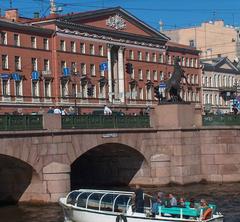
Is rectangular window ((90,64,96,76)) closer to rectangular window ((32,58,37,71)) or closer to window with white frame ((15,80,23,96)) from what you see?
rectangular window ((32,58,37,71))

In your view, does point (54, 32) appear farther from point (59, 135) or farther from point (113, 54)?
point (59, 135)

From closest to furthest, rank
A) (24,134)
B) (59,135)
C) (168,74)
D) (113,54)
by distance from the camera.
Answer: (24,134)
(59,135)
(113,54)
(168,74)

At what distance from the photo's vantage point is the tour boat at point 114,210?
1102 inches

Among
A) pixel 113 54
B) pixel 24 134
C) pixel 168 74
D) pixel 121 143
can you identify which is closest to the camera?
pixel 24 134

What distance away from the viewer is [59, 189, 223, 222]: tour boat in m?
28.0

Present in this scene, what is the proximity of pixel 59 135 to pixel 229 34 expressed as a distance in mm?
91265

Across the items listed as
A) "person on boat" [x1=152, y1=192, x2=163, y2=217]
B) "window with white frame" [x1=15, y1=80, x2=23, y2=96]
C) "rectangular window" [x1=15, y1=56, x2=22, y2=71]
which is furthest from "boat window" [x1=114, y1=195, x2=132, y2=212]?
"rectangular window" [x1=15, y1=56, x2=22, y2=71]

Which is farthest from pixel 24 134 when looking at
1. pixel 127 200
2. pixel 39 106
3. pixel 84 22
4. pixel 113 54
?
pixel 113 54

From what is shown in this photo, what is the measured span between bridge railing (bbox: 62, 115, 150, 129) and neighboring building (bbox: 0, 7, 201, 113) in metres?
30.2

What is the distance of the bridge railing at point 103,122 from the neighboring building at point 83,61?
99.0 ft

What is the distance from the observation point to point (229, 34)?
124000 millimetres

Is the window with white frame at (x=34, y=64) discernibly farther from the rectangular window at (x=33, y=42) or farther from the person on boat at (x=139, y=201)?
the person on boat at (x=139, y=201)

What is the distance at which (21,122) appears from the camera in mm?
34656

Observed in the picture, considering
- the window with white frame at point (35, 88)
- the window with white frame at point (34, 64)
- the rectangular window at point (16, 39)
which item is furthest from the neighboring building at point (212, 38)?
the rectangular window at point (16, 39)
